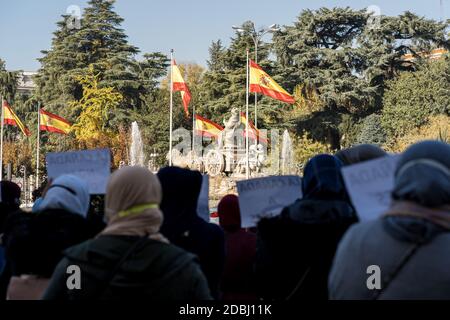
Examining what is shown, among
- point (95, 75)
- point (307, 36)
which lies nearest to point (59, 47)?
point (95, 75)

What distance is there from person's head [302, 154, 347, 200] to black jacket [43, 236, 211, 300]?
0.95 m

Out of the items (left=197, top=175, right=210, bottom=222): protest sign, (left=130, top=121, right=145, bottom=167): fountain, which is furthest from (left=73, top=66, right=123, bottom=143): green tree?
(left=197, top=175, right=210, bottom=222): protest sign

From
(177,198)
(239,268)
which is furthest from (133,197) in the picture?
(239,268)

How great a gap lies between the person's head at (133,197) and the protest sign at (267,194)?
1640 millimetres

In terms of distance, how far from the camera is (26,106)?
6303cm

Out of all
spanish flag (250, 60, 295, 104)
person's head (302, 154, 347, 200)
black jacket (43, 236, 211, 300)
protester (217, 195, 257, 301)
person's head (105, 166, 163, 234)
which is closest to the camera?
black jacket (43, 236, 211, 300)

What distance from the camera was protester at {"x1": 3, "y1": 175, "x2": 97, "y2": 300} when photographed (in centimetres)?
330

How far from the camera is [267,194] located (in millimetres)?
4434

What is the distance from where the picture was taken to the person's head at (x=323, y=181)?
343 centimetres

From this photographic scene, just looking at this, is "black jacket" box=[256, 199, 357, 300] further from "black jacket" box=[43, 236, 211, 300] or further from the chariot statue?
the chariot statue

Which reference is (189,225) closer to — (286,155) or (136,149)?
(286,155)

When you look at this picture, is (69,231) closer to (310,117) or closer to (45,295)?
(45,295)

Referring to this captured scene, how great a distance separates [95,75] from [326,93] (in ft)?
58.1

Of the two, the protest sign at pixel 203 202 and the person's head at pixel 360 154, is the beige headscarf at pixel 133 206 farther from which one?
the protest sign at pixel 203 202
